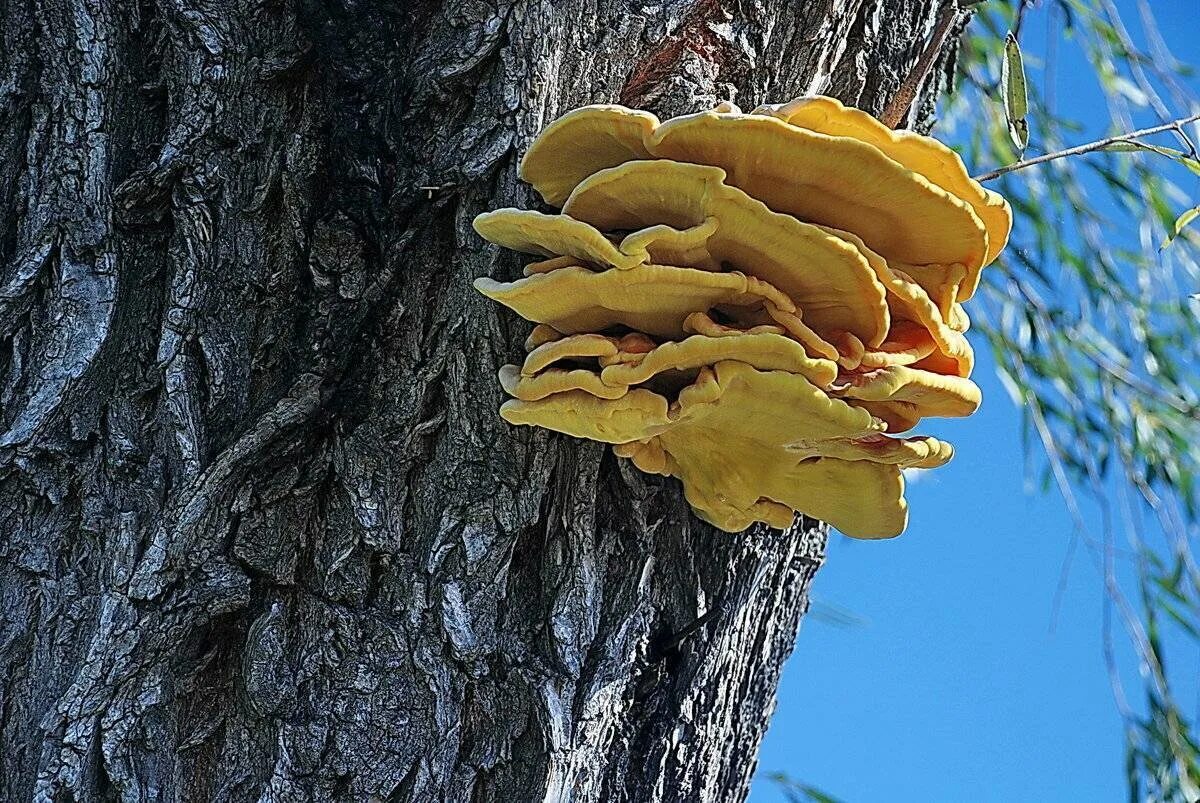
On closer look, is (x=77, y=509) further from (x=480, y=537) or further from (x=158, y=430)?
(x=480, y=537)

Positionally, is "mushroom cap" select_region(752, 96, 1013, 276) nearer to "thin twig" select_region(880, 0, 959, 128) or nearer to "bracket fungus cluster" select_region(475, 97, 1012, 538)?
"bracket fungus cluster" select_region(475, 97, 1012, 538)

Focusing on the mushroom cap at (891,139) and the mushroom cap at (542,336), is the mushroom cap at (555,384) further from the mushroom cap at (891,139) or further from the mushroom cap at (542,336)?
the mushroom cap at (891,139)

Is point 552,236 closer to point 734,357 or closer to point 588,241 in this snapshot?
point 588,241

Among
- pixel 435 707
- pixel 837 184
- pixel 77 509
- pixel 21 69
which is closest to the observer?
pixel 837 184

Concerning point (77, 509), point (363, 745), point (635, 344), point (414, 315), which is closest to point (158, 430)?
point (77, 509)

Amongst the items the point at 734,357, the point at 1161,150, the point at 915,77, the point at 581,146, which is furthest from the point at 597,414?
the point at 1161,150
